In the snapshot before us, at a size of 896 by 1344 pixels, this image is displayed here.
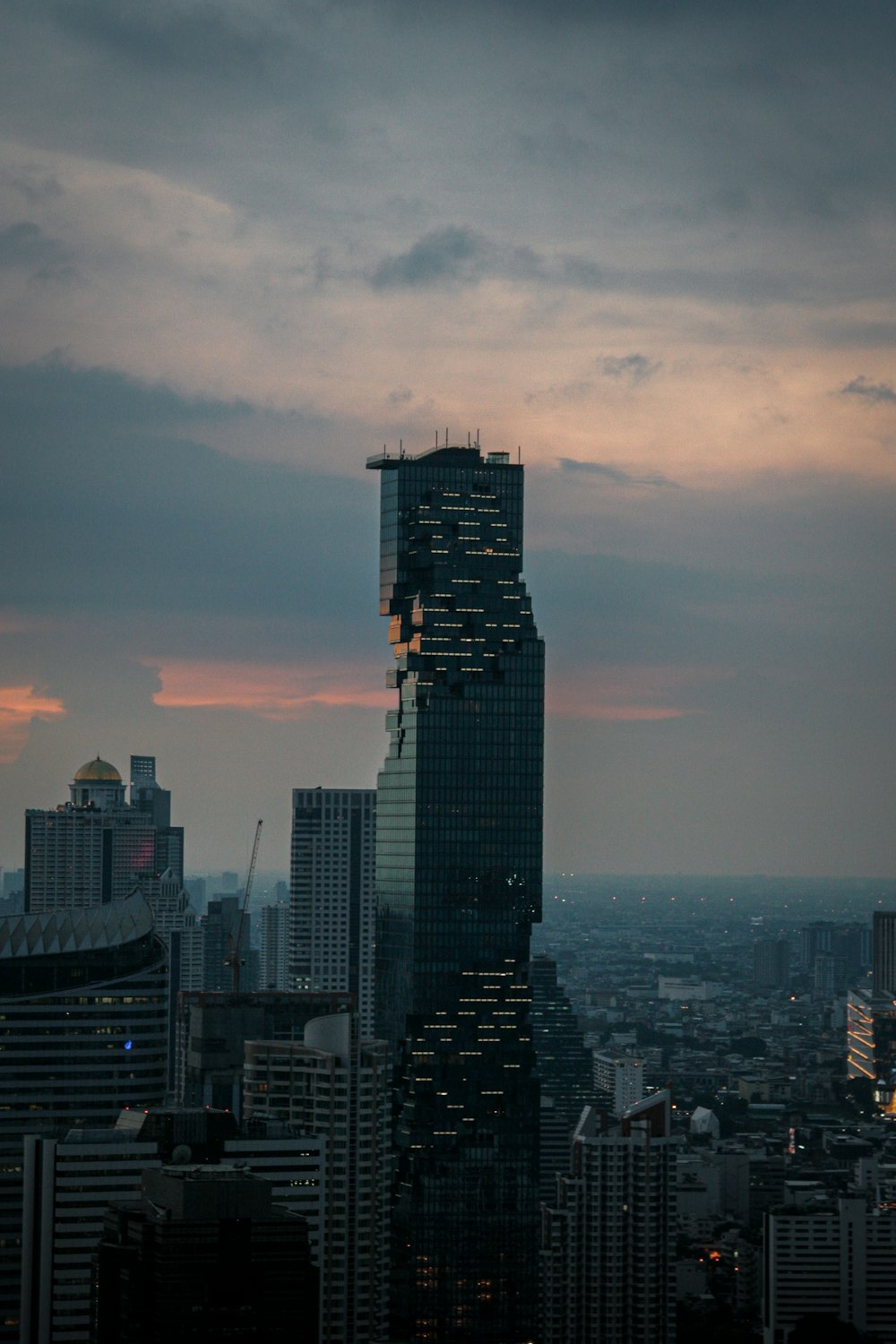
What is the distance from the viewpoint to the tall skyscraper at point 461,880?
264ft

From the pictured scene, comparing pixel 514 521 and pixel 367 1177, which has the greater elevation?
pixel 514 521

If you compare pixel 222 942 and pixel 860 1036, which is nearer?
pixel 860 1036

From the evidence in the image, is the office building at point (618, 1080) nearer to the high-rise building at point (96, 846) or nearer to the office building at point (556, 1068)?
the office building at point (556, 1068)

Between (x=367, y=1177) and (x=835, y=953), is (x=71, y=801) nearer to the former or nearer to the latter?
(x=835, y=953)

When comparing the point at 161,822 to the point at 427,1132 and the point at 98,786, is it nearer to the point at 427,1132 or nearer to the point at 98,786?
the point at 98,786

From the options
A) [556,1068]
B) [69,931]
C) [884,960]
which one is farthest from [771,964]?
[69,931]

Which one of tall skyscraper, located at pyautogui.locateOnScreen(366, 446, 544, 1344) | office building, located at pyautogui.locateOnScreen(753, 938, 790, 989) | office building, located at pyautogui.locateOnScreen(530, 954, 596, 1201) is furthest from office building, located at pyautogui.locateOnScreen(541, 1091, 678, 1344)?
office building, located at pyautogui.locateOnScreen(753, 938, 790, 989)

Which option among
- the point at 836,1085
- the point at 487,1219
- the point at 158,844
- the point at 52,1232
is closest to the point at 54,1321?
the point at 52,1232

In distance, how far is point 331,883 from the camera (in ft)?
429

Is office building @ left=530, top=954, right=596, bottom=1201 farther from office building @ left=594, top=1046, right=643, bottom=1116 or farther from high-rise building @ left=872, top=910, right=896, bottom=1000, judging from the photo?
high-rise building @ left=872, top=910, right=896, bottom=1000

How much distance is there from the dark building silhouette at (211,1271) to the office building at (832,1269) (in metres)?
34.8

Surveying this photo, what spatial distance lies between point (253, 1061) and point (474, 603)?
2332 cm

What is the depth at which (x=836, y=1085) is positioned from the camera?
136750 millimetres

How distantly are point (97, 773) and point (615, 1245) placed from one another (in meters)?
101
